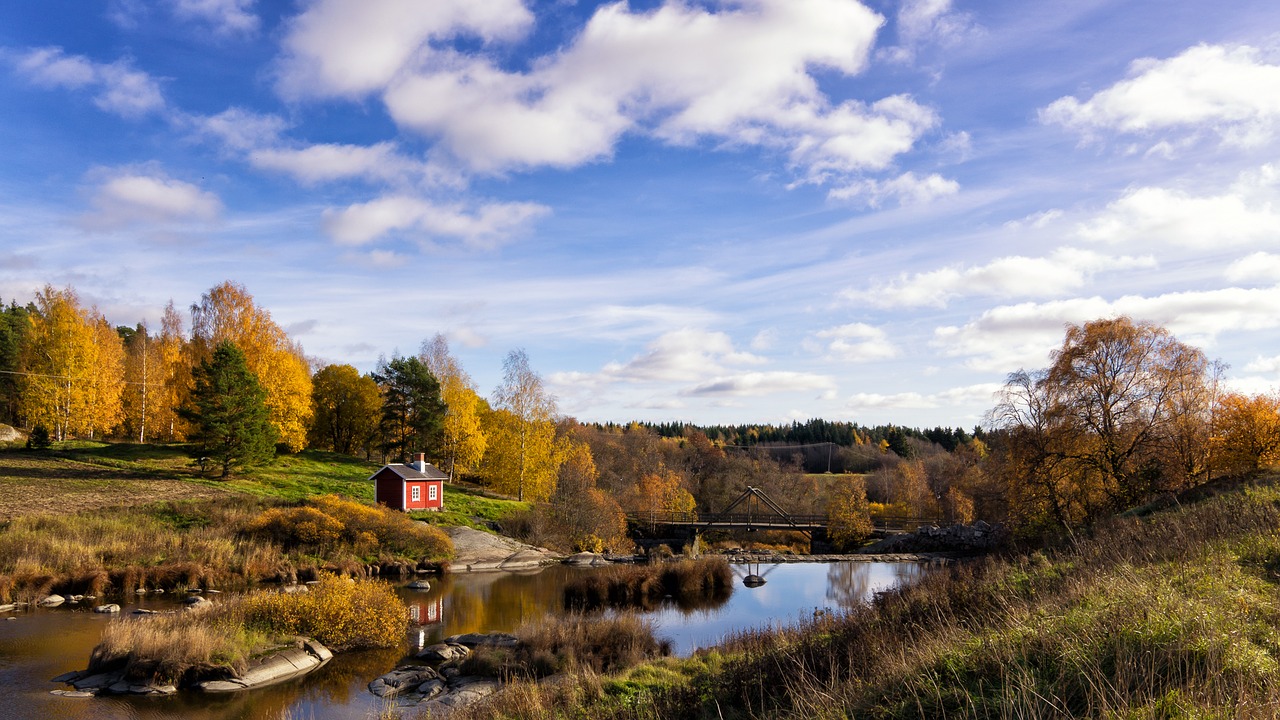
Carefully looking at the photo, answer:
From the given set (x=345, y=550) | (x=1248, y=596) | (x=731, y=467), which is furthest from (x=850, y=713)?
(x=731, y=467)

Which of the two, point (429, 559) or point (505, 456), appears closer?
point (429, 559)

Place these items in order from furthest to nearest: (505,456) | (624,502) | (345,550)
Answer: (624,502), (505,456), (345,550)

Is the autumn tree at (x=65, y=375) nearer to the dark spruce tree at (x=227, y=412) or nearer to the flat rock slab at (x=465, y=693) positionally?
the dark spruce tree at (x=227, y=412)

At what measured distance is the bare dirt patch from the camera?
32750 millimetres

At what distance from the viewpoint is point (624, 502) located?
6162cm

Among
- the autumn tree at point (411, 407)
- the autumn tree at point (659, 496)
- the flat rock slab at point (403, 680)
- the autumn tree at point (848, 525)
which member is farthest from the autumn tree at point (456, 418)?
the flat rock slab at point (403, 680)

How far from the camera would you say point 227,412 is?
42312 mm

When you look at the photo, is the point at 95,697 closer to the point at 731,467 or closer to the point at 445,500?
the point at 445,500

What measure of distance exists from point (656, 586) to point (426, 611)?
9803 mm

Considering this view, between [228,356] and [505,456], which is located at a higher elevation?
[228,356]

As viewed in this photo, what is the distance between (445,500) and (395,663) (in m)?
32.3

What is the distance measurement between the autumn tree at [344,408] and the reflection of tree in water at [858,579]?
44.7m

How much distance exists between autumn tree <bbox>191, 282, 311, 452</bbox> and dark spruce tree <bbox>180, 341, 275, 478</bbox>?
6358mm

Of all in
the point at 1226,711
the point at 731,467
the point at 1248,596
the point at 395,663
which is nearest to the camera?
the point at 1226,711
